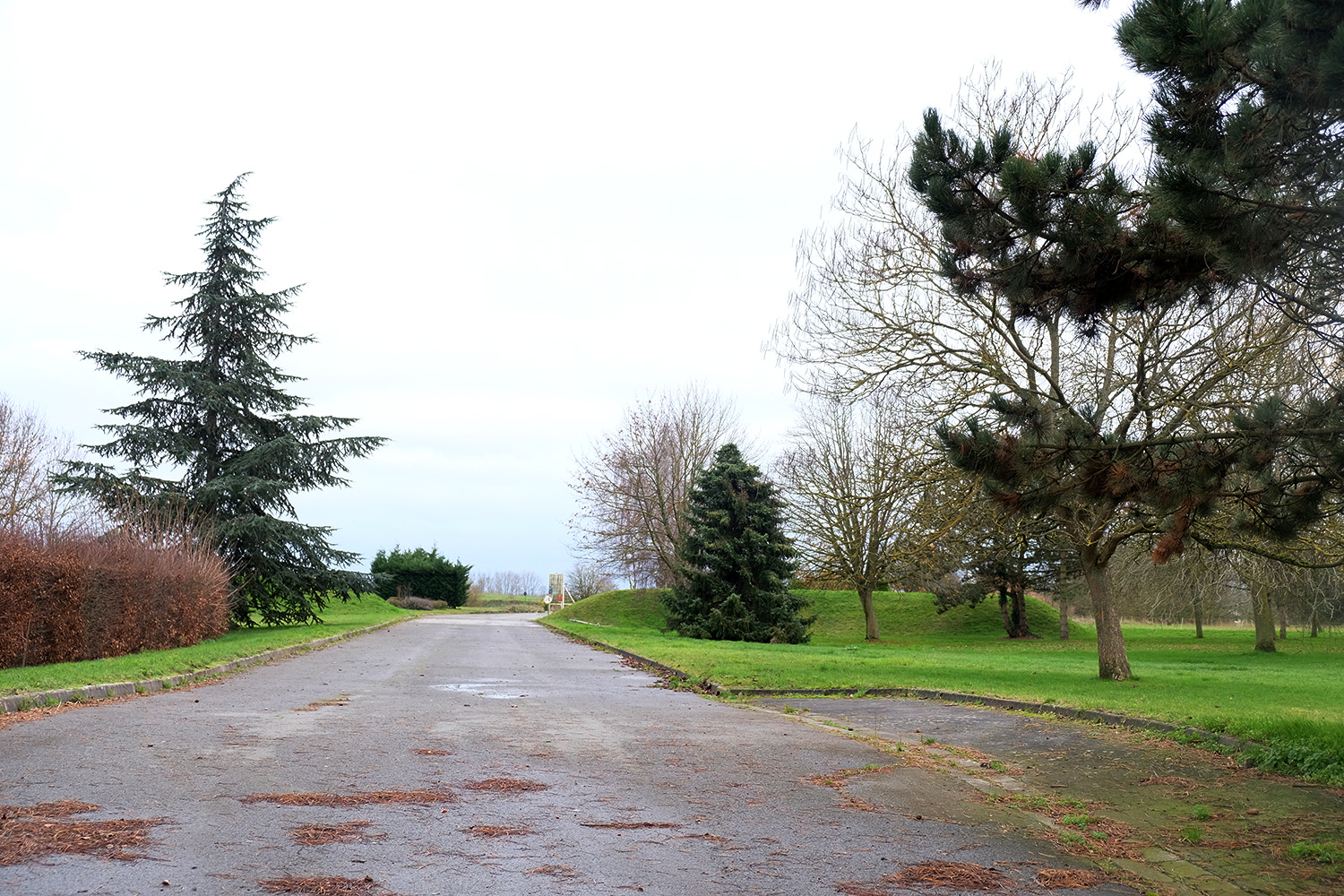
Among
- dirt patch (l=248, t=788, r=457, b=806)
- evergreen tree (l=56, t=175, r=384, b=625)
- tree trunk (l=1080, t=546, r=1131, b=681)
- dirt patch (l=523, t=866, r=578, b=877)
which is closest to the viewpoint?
dirt patch (l=523, t=866, r=578, b=877)

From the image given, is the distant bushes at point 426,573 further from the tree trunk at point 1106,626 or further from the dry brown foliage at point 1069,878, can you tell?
the dry brown foliage at point 1069,878

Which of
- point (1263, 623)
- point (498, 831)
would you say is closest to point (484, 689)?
point (498, 831)

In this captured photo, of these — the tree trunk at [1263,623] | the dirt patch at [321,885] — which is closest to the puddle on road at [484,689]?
the dirt patch at [321,885]

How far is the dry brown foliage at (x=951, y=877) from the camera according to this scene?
197 inches

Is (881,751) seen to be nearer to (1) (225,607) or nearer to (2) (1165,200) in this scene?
(2) (1165,200)

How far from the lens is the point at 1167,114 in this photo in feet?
24.8

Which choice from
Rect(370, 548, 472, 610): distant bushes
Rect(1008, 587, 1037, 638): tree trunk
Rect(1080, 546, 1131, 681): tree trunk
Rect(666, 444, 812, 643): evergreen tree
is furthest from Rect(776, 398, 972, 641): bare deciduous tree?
Rect(370, 548, 472, 610): distant bushes

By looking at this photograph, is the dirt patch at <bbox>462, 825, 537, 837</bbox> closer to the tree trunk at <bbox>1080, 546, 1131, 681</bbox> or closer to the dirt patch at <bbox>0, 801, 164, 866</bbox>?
the dirt patch at <bbox>0, 801, 164, 866</bbox>

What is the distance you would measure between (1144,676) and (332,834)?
1849cm

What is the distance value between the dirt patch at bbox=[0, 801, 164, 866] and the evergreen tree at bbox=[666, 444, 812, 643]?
28.4 metres

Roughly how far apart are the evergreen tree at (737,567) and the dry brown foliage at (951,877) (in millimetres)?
28170

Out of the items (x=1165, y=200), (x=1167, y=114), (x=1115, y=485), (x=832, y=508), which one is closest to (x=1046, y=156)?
(x=1167, y=114)

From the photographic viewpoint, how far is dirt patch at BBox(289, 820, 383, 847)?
5.36 meters

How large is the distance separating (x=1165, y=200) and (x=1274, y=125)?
0.82 metres
